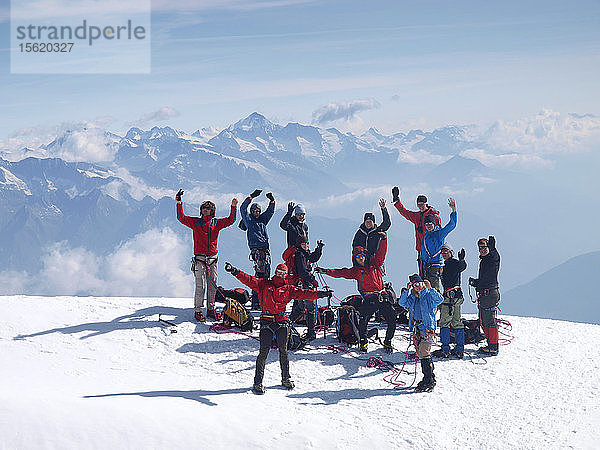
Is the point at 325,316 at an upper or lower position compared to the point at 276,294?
lower

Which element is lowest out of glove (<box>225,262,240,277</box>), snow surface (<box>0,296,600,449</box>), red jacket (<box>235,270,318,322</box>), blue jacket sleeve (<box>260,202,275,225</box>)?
snow surface (<box>0,296,600,449</box>)

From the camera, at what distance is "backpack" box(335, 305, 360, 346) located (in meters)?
13.3

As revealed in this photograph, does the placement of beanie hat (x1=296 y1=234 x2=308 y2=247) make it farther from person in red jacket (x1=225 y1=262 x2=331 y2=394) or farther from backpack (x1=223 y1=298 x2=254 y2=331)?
person in red jacket (x1=225 y1=262 x2=331 y2=394)

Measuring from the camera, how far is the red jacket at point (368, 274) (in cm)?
1310

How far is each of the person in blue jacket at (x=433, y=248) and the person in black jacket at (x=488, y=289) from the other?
0.92 metres

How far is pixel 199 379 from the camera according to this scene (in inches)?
441

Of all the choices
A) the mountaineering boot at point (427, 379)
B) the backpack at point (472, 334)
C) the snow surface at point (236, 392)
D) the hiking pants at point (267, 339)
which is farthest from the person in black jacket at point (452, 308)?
the hiking pants at point (267, 339)

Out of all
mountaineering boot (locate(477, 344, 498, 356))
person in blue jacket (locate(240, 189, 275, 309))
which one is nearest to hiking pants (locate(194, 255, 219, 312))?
person in blue jacket (locate(240, 189, 275, 309))

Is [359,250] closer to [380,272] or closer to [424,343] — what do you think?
[380,272]

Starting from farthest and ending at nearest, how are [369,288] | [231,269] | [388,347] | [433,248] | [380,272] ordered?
[433,248] → [380,272] → [388,347] → [369,288] → [231,269]

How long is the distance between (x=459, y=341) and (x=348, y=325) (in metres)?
2.85

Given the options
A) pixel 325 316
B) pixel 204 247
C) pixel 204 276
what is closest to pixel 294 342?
pixel 325 316

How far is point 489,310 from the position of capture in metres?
13.2

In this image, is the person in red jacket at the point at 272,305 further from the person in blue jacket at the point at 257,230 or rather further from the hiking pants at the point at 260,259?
the hiking pants at the point at 260,259
